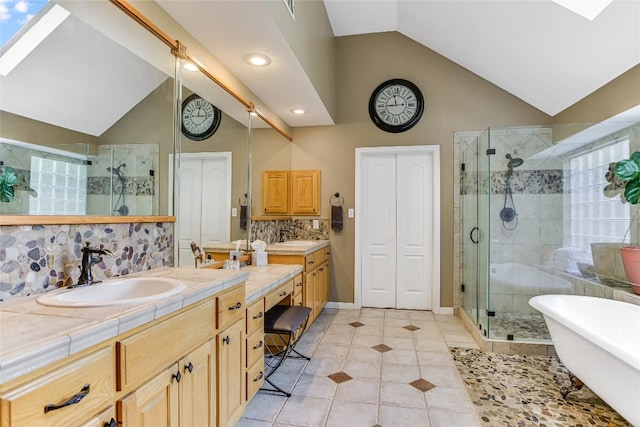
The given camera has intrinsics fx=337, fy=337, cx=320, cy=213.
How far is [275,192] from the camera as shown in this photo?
3.96 meters

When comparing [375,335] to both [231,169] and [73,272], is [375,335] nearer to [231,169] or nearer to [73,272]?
[231,169]

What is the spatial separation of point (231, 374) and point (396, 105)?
3679 millimetres

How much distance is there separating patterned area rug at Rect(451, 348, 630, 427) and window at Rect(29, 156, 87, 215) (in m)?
2.44

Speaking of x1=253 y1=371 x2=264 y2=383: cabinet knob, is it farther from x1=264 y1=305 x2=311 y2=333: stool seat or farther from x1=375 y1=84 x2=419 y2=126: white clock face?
x1=375 y1=84 x2=419 y2=126: white clock face

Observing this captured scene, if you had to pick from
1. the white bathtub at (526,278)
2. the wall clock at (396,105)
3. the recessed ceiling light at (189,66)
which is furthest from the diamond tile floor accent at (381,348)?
the recessed ceiling light at (189,66)

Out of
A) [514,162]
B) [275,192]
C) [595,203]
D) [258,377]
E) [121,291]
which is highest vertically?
[514,162]

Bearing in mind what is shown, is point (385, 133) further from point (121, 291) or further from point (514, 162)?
point (121, 291)

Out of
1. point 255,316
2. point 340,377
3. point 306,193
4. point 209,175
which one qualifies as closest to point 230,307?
point 255,316

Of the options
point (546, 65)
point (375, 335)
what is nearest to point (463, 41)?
point (546, 65)

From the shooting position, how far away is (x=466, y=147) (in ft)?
13.4

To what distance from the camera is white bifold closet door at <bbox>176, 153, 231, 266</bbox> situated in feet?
7.07

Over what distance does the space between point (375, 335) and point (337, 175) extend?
2.02 meters

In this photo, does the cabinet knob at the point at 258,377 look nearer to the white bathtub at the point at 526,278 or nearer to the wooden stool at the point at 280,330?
the wooden stool at the point at 280,330

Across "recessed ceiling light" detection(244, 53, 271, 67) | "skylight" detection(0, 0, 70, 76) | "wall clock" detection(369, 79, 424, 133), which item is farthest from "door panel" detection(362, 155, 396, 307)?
"skylight" detection(0, 0, 70, 76)
